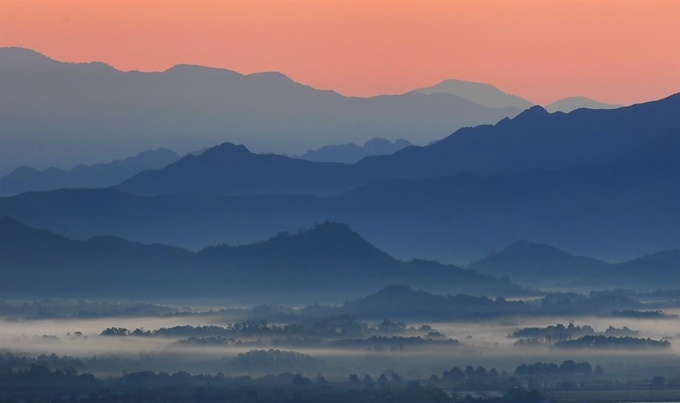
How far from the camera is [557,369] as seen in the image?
163750 millimetres

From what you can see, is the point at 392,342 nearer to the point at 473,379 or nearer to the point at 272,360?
the point at 272,360

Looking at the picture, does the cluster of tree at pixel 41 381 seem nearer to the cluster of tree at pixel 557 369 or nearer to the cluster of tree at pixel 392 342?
the cluster of tree at pixel 557 369

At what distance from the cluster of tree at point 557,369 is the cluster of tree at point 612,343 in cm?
2054

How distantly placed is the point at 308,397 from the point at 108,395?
48.4 ft

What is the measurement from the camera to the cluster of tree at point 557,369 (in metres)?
161

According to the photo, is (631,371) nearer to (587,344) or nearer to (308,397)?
(587,344)

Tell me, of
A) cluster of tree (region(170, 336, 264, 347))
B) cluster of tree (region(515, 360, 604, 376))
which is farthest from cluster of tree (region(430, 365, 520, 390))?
cluster of tree (region(170, 336, 264, 347))

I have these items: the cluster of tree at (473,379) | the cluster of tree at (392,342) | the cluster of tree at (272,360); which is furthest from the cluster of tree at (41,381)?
the cluster of tree at (392,342)

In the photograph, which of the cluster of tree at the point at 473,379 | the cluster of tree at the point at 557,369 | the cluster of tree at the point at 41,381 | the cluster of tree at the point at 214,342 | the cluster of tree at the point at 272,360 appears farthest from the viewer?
the cluster of tree at the point at 214,342

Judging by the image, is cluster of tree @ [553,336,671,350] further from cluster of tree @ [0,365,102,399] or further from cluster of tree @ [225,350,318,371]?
cluster of tree @ [0,365,102,399]

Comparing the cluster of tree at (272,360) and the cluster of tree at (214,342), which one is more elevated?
the cluster of tree at (214,342)

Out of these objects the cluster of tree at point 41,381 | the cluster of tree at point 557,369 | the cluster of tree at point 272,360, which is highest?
the cluster of tree at point 272,360

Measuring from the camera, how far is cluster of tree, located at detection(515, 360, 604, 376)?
6324 inches

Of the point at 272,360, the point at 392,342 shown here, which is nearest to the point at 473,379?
the point at 272,360
